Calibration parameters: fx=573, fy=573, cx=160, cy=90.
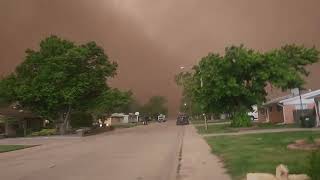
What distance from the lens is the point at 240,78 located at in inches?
2053

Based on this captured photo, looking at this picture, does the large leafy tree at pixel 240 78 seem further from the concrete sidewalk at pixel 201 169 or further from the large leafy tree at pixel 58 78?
the concrete sidewalk at pixel 201 169

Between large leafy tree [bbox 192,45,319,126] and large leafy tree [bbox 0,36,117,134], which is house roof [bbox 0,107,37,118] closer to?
large leafy tree [bbox 0,36,117,134]

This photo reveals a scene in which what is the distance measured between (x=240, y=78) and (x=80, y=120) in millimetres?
33812

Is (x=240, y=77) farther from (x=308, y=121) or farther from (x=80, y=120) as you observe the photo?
(x=80, y=120)

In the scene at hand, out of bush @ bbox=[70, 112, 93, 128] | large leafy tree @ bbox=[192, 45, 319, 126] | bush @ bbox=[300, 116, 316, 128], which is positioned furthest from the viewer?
bush @ bbox=[70, 112, 93, 128]

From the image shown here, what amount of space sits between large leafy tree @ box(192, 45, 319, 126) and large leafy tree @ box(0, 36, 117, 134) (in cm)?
1245

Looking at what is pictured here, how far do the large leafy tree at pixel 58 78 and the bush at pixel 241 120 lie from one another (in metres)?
16.1

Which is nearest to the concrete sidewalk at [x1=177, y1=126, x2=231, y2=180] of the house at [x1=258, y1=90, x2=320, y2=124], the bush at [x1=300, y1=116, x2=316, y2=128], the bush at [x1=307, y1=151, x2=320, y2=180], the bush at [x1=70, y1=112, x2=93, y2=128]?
the bush at [x1=307, y1=151, x2=320, y2=180]

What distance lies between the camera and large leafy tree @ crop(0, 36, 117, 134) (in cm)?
5847

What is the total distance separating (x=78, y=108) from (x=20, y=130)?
9.92 m

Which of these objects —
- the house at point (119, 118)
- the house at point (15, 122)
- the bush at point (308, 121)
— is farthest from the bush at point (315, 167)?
the house at point (119, 118)

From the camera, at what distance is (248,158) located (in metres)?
17.9

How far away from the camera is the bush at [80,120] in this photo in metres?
78.3

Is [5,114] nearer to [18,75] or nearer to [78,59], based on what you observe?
[18,75]
